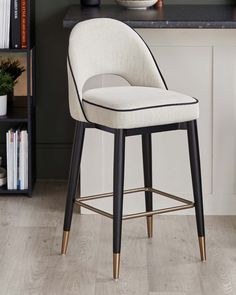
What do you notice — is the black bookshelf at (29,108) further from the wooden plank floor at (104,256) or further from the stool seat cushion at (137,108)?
the stool seat cushion at (137,108)

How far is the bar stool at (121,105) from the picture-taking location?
3.18 m

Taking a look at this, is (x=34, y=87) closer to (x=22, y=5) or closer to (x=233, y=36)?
(x=22, y=5)

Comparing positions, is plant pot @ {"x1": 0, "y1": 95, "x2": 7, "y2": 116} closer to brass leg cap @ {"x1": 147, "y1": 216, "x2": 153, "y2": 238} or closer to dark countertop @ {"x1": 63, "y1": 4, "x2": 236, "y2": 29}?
dark countertop @ {"x1": 63, "y1": 4, "x2": 236, "y2": 29}

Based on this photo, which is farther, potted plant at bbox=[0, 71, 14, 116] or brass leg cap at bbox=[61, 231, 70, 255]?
potted plant at bbox=[0, 71, 14, 116]

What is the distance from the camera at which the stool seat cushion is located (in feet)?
10.3

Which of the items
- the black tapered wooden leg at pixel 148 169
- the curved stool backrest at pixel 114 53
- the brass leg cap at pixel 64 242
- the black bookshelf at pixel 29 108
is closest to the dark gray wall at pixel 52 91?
the black bookshelf at pixel 29 108

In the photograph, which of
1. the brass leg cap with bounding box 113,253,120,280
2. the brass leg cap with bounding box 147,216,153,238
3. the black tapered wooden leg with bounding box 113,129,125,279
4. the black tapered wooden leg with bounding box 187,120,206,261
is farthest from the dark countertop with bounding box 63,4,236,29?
the brass leg cap with bounding box 113,253,120,280

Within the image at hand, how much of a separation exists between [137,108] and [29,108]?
44.7 inches

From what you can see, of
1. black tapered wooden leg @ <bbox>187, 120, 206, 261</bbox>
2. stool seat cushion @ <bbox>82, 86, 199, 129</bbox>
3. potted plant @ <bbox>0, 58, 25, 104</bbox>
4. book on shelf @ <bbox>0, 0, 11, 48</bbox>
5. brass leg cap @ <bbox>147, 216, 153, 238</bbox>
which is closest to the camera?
stool seat cushion @ <bbox>82, 86, 199, 129</bbox>

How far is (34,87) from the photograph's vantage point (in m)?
4.42

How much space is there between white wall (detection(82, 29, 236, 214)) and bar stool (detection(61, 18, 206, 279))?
1.00 ft

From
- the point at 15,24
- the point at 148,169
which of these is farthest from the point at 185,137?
the point at 15,24

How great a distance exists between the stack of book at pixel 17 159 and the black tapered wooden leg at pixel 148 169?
82cm

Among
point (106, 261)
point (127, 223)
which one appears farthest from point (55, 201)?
point (106, 261)
